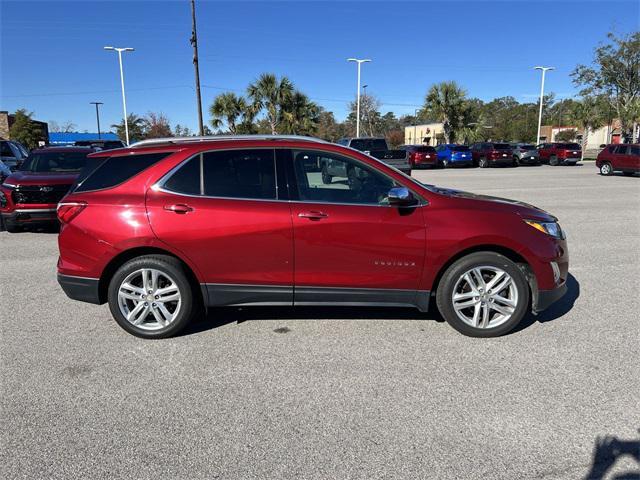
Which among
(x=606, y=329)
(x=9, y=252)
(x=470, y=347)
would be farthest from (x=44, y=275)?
(x=606, y=329)

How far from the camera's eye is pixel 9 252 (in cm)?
761

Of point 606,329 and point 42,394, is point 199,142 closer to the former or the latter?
point 42,394

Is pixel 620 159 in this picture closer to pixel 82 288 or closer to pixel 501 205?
pixel 501 205

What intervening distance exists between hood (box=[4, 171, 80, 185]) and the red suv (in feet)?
17.5

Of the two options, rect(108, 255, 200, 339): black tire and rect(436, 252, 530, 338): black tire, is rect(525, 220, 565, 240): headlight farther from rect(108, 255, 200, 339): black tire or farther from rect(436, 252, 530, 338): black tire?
rect(108, 255, 200, 339): black tire

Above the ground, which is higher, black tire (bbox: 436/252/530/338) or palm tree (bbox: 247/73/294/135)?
palm tree (bbox: 247/73/294/135)

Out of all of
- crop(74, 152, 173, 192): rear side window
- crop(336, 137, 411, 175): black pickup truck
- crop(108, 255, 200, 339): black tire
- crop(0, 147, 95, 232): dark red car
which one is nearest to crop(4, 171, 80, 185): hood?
crop(0, 147, 95, 232): dark red car

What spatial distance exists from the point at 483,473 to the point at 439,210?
84.1 inches

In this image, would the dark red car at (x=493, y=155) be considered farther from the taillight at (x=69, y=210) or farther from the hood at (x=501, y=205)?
the taillight at (x=69, y=210)

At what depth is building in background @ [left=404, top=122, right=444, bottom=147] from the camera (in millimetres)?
73250

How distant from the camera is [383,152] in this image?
1916 centimetres

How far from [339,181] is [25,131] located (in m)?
61.2

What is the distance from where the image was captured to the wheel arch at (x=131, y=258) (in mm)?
4125

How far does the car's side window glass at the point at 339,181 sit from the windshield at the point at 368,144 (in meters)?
16.3
